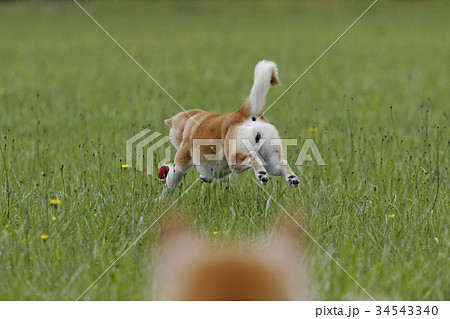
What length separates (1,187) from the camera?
427 cm

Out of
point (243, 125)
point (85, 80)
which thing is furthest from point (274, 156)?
point (85, 80)

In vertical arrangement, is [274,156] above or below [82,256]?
above

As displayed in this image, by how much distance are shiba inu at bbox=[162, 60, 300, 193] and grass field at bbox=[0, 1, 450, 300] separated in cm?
33

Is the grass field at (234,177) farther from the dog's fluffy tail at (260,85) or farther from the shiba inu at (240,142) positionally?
the dog's fluffy tail at (260,85)

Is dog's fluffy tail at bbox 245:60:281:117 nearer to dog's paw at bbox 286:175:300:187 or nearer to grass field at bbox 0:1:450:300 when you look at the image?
dog's paw at bbox 286:175:300:187

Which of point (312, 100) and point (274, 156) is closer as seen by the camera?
point (274, 156)

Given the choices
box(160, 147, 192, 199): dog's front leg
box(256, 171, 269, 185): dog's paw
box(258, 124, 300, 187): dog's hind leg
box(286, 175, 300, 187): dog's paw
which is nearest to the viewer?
box(256, 171, 269, 185): dog's paw

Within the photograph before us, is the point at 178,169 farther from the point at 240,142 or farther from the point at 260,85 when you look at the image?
the point at 260,85

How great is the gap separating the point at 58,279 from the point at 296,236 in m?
1.23

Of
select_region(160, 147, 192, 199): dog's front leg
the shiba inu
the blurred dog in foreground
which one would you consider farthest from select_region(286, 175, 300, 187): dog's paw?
select_region(160, 147, 192, 199): dog's front leg

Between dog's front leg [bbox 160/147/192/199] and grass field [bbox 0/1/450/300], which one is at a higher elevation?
dog's front leg [bbox 160/147/192/199]

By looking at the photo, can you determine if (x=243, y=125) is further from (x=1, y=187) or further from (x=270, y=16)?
(x=270, y=16)

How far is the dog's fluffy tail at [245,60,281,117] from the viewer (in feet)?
10.6

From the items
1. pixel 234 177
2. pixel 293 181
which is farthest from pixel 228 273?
pixel 234 177
